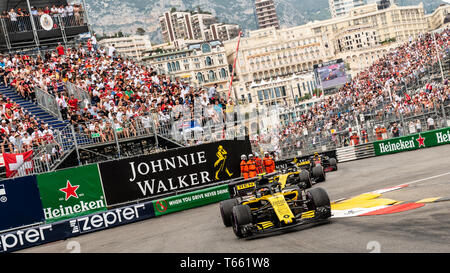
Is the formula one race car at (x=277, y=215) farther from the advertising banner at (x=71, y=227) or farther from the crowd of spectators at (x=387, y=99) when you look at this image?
the crowd of spectators at (x=387, y=99)

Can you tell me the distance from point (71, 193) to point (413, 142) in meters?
21.0

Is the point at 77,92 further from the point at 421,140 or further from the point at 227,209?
the point at 421,140

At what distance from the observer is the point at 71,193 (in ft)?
64.7

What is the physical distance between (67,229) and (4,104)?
9.11 meters

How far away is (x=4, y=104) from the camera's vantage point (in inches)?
955

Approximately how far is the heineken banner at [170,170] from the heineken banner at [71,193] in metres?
0.42

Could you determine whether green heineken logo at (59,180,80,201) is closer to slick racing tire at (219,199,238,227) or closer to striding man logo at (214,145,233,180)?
striding man logo at (214,145,233,180)

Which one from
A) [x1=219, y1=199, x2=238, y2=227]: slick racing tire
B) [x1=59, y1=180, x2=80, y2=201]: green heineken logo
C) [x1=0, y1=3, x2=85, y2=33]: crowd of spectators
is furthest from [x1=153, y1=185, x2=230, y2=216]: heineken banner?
[x1=0, y1=3, x2=85, y2=33]: crowd of spectators

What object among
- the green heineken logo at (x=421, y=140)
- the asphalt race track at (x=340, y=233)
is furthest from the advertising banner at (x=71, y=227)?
the green heineken logo at (x=421, y=140)


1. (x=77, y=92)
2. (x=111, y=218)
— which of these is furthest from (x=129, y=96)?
(x=111, y=218)

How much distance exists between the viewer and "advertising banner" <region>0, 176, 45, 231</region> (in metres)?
18.3
